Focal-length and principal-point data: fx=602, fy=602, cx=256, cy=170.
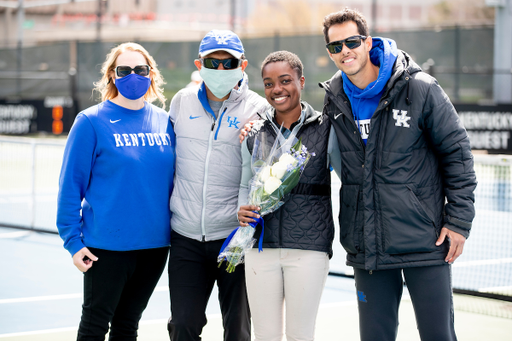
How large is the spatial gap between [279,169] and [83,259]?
50.9 inches

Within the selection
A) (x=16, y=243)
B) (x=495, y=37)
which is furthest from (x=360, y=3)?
(x=16, y=243)

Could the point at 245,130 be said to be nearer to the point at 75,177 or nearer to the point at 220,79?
the point at 220,79

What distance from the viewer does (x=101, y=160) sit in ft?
11.8

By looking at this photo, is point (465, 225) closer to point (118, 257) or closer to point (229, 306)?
point (229, 306)

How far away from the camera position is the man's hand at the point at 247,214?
3.40 m

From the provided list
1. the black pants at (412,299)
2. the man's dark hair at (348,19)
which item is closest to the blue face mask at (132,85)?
the man's dark hair at (348,19)

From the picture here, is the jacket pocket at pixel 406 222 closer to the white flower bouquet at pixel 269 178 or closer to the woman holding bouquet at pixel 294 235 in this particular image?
the woman holding bouquet at pixel 294 235

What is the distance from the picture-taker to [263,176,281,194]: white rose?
333 centimetres

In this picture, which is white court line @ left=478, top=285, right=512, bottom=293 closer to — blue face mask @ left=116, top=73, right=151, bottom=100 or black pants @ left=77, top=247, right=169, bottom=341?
black pants @ left=77, top=247, right=169, bottom=341

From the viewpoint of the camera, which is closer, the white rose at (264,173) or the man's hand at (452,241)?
the man's hand at (452,241)

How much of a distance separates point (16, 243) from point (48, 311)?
10.1 feet

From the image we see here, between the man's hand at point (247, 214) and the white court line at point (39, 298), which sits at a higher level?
the man's hand at point (247, 214)

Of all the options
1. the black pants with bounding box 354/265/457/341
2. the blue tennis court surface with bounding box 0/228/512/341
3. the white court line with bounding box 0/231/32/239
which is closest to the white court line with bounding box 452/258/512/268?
the blue tennis court surface with bounding box 0/228/512/341

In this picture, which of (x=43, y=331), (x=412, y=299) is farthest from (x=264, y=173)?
(x=43, y=331)
